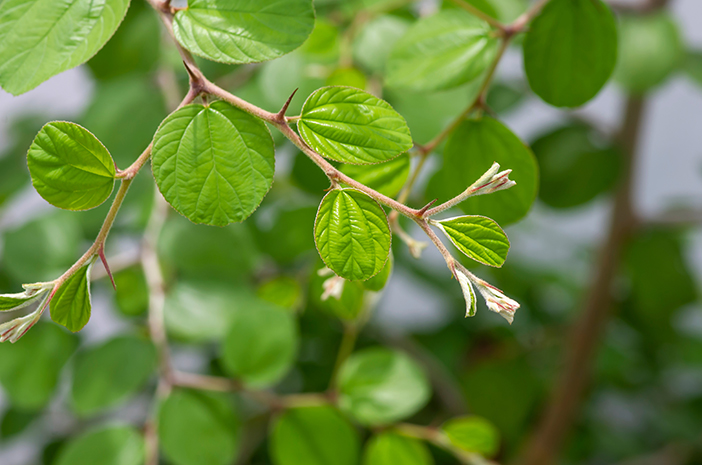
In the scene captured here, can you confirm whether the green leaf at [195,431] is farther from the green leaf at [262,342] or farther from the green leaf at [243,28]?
the green leaf at [243,28]

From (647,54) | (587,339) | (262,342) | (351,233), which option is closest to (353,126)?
(351,233)

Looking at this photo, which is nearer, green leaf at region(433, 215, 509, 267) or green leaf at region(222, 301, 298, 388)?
green leaf at region(433, 215, 509, 267)

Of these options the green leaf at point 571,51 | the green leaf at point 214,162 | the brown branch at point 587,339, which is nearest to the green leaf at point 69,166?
the green leaf at point 214,162

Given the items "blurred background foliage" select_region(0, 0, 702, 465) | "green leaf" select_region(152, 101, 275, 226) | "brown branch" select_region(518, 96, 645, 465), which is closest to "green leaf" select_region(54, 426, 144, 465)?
"blurred background foliage" select_region(0, 0, 702, 465)

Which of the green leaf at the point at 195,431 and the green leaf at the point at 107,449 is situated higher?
the green leaf at the point at 195,431

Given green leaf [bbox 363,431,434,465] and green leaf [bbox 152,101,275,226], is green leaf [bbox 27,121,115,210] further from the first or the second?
green leaf [bbox 363,431,434,465]

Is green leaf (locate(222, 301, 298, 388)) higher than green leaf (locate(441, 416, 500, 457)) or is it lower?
higher
